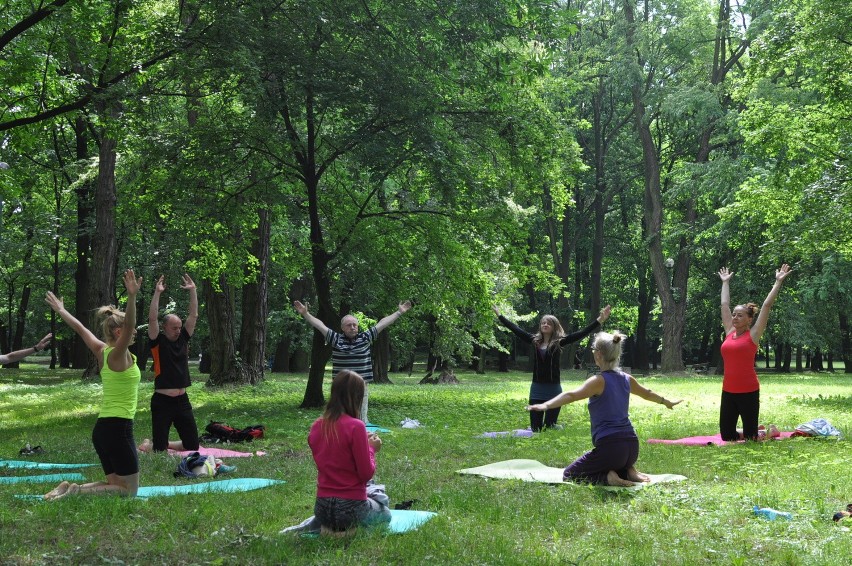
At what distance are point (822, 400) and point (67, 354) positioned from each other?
1610 inches

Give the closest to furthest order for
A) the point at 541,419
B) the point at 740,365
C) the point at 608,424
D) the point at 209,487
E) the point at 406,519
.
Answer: the point at 406,519 < the point at 209,487 < the point at 608,424 < the point at 740,365 < the point at 541,419

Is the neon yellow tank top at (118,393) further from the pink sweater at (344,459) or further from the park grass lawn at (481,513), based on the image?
the pink sweater at (344,459)

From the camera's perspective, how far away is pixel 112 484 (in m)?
7.57

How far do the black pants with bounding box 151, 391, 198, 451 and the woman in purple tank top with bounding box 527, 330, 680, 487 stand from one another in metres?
4.97

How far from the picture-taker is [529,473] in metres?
8.95

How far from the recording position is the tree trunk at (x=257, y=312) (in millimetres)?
22688

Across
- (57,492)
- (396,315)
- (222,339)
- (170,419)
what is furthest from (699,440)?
(222,339)

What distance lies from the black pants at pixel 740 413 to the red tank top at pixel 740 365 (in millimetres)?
98

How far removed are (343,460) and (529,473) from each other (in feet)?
11.2

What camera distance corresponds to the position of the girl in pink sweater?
6105 mm

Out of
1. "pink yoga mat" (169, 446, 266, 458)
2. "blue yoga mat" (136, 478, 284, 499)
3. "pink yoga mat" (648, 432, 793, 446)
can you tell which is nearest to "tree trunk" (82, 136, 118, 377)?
"pink yoga mat" (169, 446, 266, 458)

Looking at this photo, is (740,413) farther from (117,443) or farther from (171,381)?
(117,443)

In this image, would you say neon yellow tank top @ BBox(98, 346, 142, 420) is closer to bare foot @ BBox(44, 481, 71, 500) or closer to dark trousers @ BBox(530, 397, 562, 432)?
bare foot @ BBox(44, 481, 71, 500)

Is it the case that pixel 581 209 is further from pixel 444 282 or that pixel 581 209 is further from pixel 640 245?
pixel 444 282
